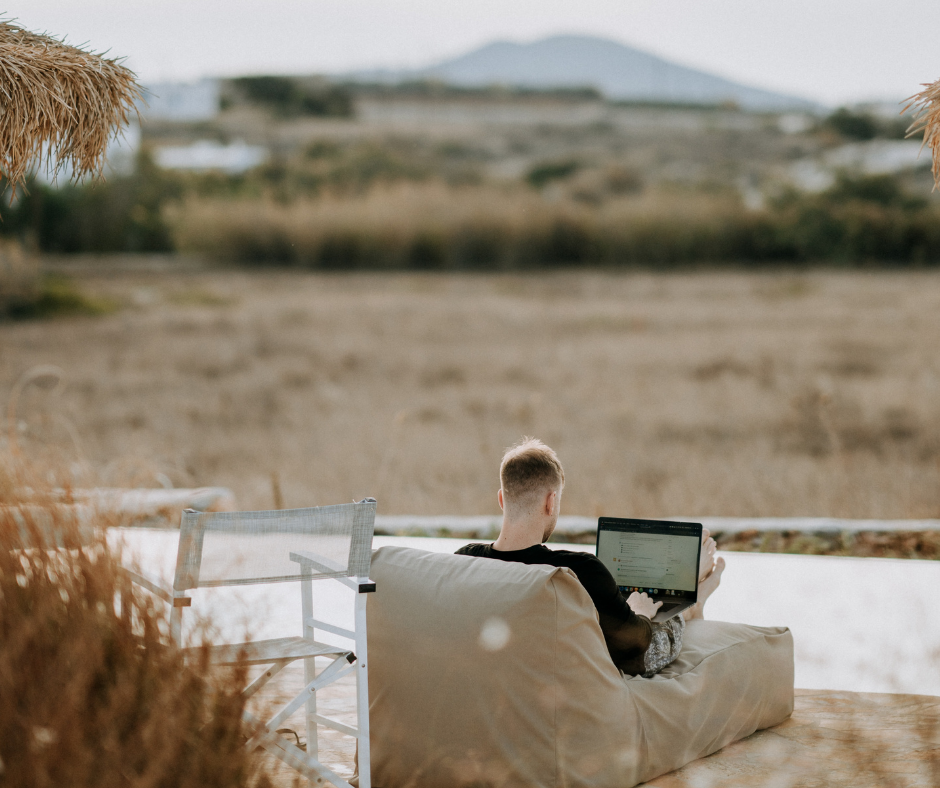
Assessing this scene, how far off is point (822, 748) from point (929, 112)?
5.41ft

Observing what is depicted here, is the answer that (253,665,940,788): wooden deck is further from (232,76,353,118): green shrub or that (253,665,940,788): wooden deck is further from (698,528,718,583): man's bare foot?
(232,76,353,118): green shrub

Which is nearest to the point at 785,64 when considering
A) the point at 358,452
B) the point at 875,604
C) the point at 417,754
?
the point at 358,452

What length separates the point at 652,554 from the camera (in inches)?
104

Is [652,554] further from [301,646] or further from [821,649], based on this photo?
[821,649]

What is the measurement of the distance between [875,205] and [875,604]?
2029 centimetres

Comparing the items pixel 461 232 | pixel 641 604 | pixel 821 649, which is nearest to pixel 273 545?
pixel 641 604

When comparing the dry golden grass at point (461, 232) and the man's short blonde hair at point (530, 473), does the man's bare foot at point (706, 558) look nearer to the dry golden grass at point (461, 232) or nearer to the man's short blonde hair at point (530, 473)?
the man's short blonde hair at point (530, 473)

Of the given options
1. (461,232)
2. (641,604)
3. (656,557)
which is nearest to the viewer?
(641,604)

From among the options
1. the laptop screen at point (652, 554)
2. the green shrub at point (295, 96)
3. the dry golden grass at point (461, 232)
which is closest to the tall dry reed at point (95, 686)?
the laptop screen at point (652, 554)

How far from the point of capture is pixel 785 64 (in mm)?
30969

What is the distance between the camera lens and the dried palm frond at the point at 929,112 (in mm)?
2578

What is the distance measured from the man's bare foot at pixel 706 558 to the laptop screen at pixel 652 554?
0.06ft

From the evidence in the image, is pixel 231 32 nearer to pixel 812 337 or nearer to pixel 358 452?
pixel 812 337

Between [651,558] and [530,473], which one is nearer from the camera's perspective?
[530,473]
